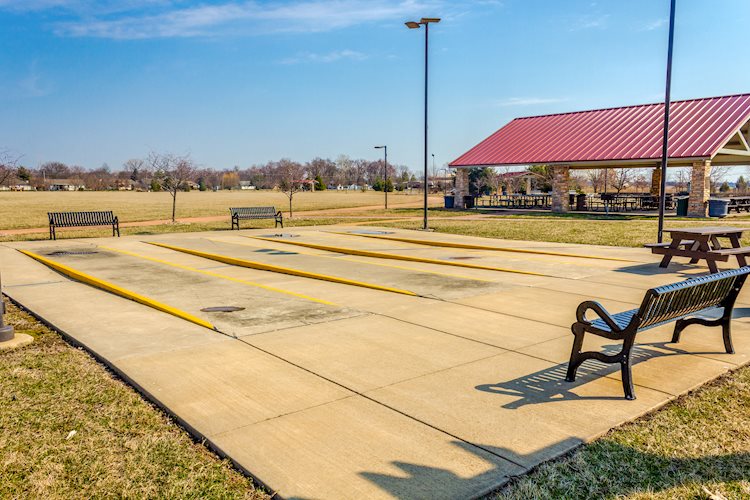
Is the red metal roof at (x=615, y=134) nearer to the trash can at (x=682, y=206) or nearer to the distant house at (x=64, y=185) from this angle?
the trash can at (x=682, y=206)

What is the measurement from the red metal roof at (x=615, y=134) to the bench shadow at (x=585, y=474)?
87.8ft

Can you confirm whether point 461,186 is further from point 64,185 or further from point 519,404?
point 64,185

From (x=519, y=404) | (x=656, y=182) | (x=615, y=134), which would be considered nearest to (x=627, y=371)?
(x=519, y=404)

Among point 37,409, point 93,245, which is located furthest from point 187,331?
point 93,245

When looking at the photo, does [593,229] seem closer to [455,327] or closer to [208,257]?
[208,257]

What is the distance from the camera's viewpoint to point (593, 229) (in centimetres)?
2072

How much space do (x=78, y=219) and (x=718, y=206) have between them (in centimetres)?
2736

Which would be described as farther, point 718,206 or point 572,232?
point 718,206

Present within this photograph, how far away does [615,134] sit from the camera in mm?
32531

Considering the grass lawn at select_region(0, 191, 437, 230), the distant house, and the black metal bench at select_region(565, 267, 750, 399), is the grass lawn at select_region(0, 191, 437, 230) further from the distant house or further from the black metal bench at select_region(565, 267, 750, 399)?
the distant house

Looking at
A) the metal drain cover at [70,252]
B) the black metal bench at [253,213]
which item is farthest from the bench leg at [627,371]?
the black metal bench at [253,213]

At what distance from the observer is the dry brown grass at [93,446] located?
3096 millimetres

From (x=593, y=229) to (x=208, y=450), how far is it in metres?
19.5

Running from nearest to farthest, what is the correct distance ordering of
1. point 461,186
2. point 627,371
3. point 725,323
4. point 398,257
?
point 627,371
point 725,323
point 398,257
point 461,186
